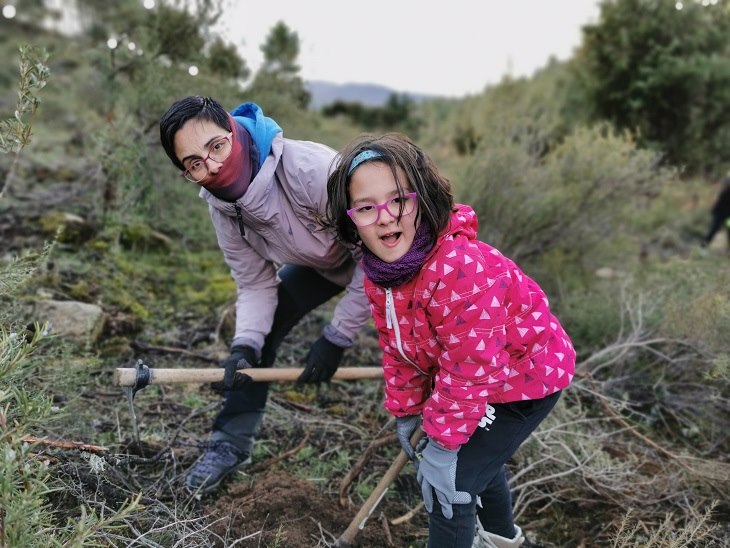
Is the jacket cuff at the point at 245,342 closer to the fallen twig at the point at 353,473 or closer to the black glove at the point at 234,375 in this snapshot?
the black glove at the point at 234,375

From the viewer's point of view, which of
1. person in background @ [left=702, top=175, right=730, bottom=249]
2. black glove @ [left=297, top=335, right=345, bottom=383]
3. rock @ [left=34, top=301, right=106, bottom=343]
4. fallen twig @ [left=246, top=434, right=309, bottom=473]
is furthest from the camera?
person in background @ [left=702, top=175, right=730, bottom=249]

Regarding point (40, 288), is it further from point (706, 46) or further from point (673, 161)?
point (706, 46)

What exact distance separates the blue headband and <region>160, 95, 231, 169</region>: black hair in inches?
24.2

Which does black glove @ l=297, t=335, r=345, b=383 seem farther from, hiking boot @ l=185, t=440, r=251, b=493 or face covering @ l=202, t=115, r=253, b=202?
face covering @ l=202, t=115, r=253, b=202

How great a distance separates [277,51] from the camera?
7336 mm

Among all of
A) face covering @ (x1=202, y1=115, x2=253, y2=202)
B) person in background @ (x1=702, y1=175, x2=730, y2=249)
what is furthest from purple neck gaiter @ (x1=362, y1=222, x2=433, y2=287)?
person in background @ (x1=702, y1=175, x2=730, y2=249)

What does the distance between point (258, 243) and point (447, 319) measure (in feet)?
3.51

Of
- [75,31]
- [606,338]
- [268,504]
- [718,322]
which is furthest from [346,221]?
[75,31]

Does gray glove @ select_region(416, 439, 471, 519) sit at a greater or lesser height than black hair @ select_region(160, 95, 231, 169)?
lesser

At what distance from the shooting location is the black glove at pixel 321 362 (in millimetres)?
2459

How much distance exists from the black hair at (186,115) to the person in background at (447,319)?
1.77 ft

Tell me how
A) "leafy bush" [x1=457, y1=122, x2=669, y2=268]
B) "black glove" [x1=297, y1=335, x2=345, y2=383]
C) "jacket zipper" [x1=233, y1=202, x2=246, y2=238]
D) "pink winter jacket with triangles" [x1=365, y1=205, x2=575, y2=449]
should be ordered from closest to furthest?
1. "pink winter jacket with triangles" [x1=365, y1=205, x2=575, y2=449]
2. "jacket zipper" [x1=233, y1=202, x2=246, y2=238]
3. "black glove" [x1=297, y1=335, x2=345, y2=383]
4. "leafy bush" [x1=457, y1=122, x2=669, y2=268]

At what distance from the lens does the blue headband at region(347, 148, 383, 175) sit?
68.6 inches

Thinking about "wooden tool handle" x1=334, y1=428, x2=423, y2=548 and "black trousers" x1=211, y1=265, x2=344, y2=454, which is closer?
"wooden tool handle" x1=334, y1=428, x2=423, y2=548
